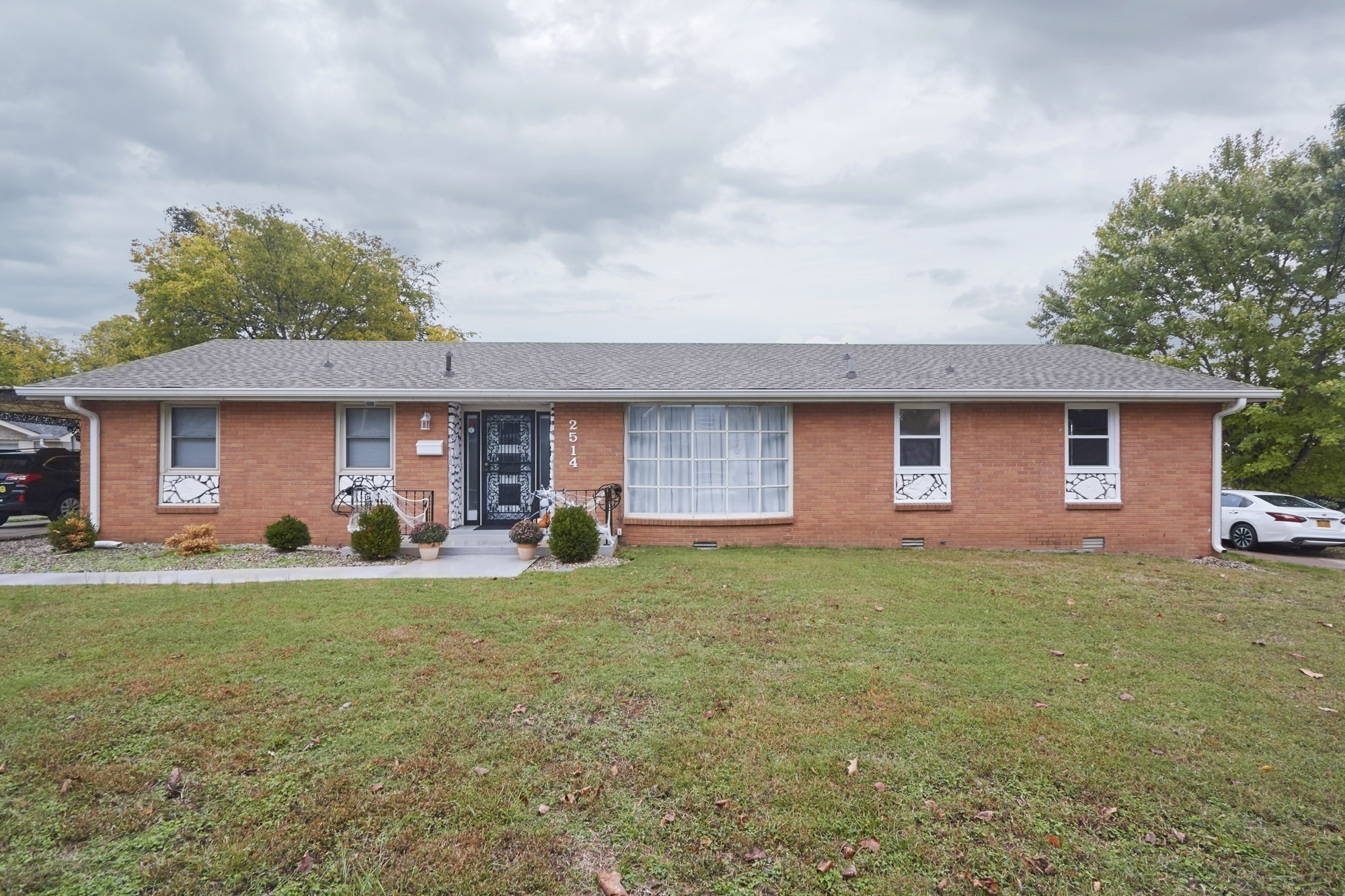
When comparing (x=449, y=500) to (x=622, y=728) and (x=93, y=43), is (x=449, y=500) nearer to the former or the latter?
(x=622, y=728)

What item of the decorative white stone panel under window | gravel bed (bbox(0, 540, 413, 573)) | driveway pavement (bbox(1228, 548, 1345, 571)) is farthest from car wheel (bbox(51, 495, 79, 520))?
driveway pavement (bbox(1228, 548, 1345, 571))

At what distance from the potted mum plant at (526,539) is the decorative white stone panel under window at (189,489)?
5701 millimetres

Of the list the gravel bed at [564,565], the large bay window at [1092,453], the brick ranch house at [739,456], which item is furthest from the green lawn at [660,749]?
the large bay window at [1092,453]

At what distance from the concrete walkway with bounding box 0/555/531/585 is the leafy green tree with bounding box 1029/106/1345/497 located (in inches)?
772

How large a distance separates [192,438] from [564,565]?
737 cm

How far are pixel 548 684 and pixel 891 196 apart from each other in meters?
17.1

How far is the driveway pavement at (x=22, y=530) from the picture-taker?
1241cm

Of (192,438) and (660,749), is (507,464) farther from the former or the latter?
(660,749)

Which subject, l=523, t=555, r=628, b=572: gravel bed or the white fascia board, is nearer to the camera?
l=523, t=555, r=628, b=572: gravel bed

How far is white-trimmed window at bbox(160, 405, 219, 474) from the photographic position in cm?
1054

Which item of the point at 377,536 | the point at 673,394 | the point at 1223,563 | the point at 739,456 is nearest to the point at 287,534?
the point at 377,536

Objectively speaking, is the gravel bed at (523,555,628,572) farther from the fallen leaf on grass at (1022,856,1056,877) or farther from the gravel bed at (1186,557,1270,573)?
the gravel bed at (1186,557,1270,573)

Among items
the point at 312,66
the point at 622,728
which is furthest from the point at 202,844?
the point at 312,66

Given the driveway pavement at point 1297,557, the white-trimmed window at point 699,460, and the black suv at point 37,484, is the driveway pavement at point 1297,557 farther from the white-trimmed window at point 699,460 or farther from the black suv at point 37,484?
the black suv at point 37,484
